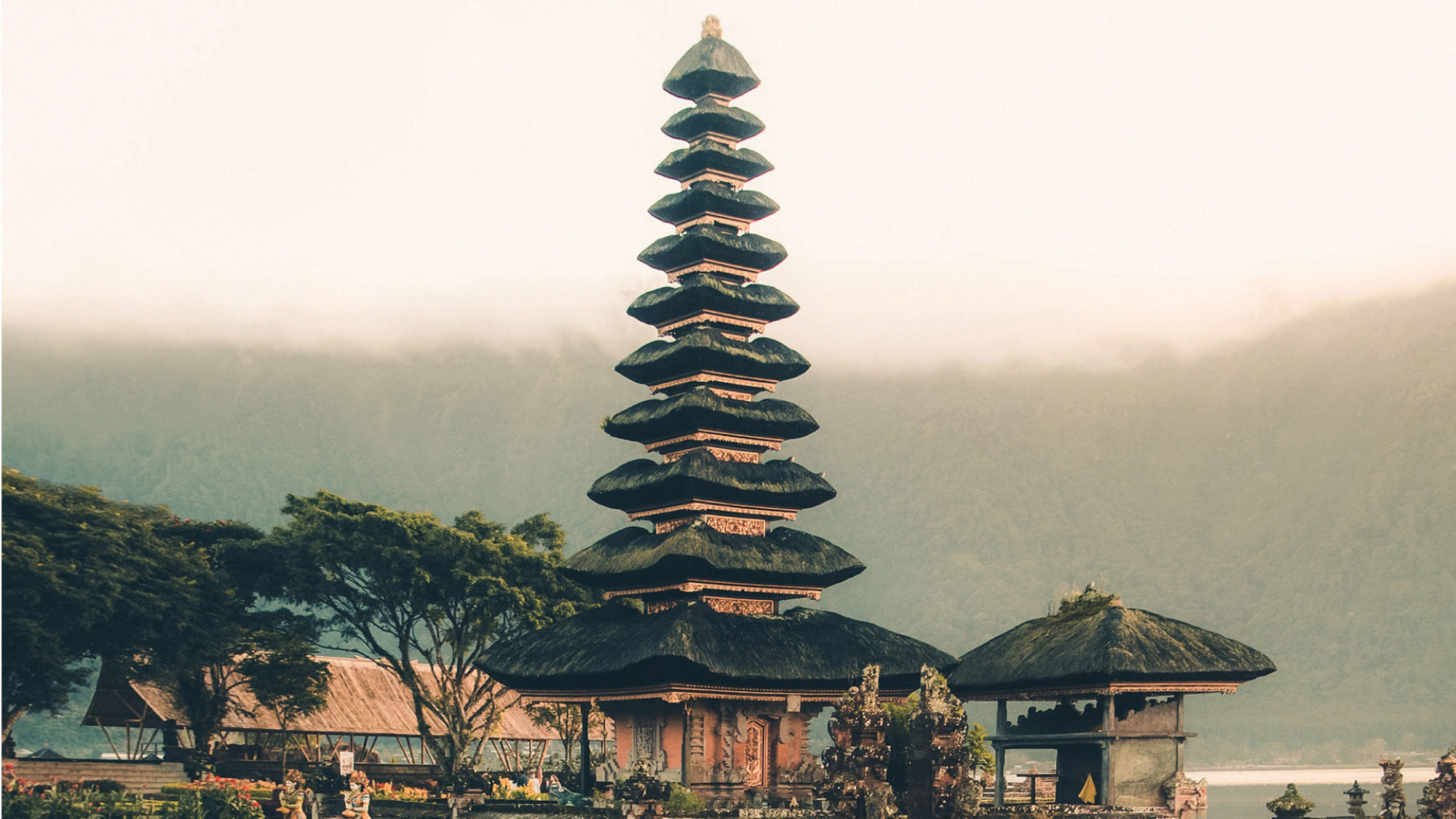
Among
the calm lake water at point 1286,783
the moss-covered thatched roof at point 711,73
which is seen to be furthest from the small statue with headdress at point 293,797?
the calm lake water at point 1286,783

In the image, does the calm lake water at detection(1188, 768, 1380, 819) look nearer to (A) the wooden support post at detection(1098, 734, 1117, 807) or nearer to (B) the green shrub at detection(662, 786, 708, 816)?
(A) the wooden support post at detection(1098, 734, 1117, 807)

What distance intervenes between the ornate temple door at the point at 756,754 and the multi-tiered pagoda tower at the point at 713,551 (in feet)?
0.15

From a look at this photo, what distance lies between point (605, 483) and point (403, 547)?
818cm

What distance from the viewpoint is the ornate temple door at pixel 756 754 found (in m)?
41.2

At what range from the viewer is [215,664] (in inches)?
1900

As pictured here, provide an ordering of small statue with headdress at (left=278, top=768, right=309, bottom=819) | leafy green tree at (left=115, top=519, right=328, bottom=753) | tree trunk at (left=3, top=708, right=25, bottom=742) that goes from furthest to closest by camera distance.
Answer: leafy green tree at (left=115, top=519, right=328, bottom=753)
tree trunk at (left=3, top=708, right=25, bottom=742)
small statue with headdress at (left=278, top=768, right=309, bottom=819)

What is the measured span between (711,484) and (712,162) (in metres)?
11.9

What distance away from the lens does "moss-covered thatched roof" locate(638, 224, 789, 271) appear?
47.5m

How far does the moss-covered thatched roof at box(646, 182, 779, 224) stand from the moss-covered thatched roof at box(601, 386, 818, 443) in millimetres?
6532

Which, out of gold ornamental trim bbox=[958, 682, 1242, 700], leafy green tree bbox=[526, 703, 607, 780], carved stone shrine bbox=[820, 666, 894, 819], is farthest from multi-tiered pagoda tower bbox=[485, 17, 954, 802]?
leafy green tree bbox=[526, 703, 607, 780]

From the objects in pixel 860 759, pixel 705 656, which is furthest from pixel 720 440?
pixel 860 759

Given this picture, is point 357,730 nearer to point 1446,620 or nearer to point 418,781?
point 418,781

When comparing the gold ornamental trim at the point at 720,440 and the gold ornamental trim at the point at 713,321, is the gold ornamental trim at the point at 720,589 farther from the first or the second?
the gold ornamental trim at the point at 713,321

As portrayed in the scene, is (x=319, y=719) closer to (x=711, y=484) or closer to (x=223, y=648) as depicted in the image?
(x=223, y=648)
